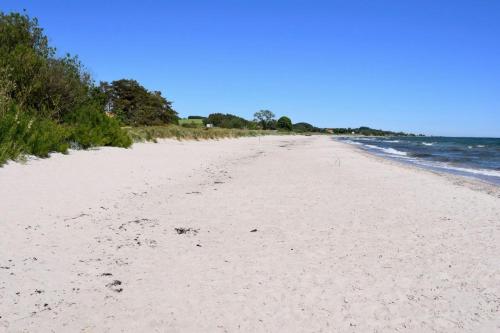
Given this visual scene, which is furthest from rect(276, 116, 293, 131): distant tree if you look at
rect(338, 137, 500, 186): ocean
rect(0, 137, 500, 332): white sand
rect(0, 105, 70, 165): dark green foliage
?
rect(0, 137, 500, 332): white sand

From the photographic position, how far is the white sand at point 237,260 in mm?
3809

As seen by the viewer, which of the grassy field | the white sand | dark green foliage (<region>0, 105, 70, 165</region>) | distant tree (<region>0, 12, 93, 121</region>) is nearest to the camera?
the white sand

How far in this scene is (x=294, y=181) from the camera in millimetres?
12859

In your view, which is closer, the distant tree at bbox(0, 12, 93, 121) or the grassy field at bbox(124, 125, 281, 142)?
the distant tree at bbox(0, 12, 93, 121)

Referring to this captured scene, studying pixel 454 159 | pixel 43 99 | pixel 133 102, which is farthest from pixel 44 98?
pixel 133 102

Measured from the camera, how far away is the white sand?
3809mm

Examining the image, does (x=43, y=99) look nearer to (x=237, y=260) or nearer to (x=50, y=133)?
(x=50, y=133)

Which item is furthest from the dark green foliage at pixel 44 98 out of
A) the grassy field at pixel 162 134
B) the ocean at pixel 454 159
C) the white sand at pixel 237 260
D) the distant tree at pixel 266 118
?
the distant tree at pixel 266 118

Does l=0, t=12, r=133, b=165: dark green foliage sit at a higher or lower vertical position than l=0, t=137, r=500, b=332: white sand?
higher

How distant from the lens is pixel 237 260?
5.35 meters

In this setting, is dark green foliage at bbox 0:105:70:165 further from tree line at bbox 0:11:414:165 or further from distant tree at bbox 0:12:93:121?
distant tree at bbox 0:12:93:121

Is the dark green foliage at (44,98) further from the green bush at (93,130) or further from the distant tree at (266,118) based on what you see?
the distant tree at (266,118)

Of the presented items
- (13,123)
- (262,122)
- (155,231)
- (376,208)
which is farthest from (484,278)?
(262,122)

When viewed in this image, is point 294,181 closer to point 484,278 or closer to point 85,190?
point 85,190
